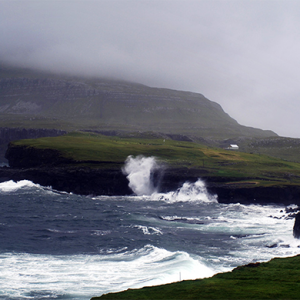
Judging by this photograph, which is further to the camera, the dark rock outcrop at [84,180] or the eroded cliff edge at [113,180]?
the dark rock outcrop at [84,180]

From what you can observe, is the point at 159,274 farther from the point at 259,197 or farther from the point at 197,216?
the point at 259,197

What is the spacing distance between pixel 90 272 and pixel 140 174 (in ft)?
242

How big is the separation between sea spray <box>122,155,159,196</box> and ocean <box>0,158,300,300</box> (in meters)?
14.7

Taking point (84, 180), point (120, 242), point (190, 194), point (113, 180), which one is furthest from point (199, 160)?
point (120, 242)

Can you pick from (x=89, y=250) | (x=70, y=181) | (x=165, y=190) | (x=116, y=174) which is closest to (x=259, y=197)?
(x=165, y=190)

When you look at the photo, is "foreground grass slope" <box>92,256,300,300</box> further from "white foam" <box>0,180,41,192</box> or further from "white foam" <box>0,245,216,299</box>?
"white foam" <box>0,180,41,192</box>

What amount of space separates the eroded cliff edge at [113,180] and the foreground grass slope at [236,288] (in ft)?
212

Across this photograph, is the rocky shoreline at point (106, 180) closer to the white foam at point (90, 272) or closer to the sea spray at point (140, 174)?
the sea spray at point (140, 174)

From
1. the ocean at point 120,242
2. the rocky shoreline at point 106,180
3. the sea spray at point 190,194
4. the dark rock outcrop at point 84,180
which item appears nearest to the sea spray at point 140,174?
the rocky shoreline at point 106,180

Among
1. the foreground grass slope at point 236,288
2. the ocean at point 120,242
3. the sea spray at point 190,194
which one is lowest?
the foreground grass slope at point 236,288

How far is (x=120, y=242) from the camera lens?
57.3 m

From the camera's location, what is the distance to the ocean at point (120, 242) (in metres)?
41.7

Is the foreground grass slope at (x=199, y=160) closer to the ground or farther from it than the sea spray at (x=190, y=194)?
farther from it

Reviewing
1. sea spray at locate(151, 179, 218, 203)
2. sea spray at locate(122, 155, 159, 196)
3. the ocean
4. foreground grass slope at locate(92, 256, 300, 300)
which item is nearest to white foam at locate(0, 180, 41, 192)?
the ocean
